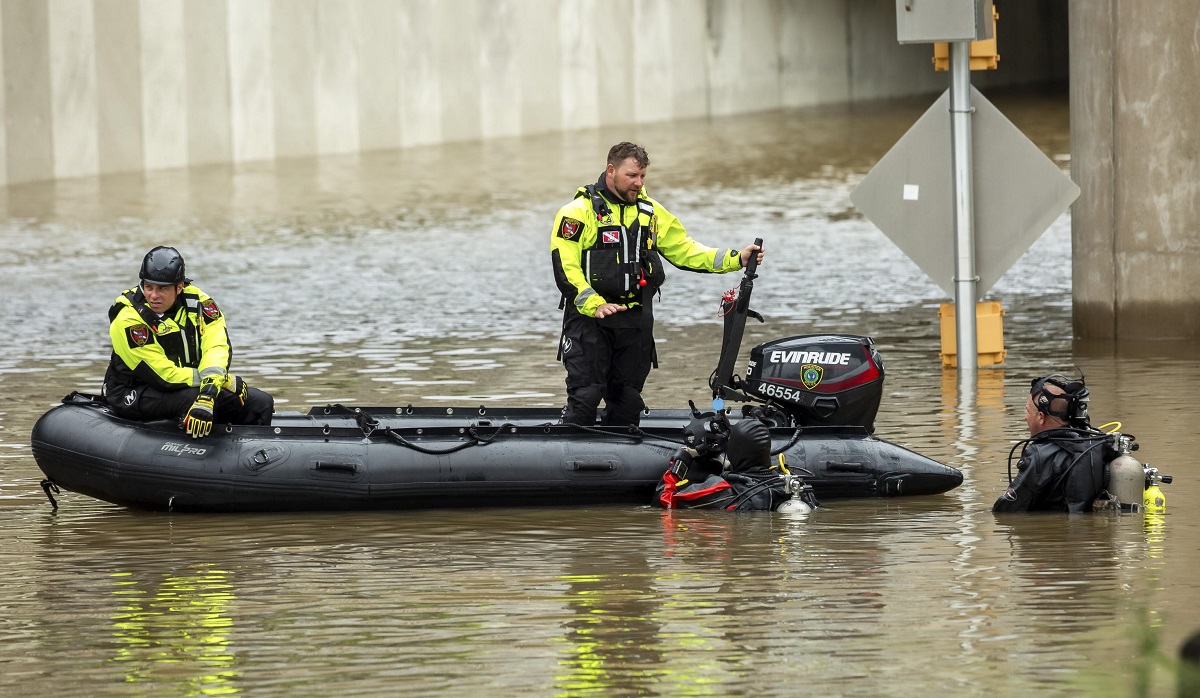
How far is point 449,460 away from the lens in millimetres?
8242

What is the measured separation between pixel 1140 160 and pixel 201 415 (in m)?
7.39

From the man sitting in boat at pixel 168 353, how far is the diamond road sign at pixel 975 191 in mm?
4820

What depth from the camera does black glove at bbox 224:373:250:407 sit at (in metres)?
8.55

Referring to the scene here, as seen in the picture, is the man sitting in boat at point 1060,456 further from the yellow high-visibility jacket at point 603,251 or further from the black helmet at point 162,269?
the black helmet at point 162,269

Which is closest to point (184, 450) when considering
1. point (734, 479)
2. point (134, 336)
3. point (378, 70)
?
point (134, 336)

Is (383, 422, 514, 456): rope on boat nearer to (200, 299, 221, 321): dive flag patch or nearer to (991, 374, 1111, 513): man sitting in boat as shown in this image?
(200, 299, 221, 321): dive flag patch

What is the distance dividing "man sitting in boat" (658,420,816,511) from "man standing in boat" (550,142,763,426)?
0.74 m

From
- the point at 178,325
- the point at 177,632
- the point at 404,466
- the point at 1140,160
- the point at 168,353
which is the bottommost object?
the point at 177,632

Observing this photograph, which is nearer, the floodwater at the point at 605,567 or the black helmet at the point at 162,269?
the floodwater at the point at 605,567

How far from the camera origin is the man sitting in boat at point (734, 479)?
26.3ft

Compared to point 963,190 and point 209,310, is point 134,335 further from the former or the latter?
point 963,190

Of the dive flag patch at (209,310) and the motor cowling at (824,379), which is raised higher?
the dive flag patch at (209,310)

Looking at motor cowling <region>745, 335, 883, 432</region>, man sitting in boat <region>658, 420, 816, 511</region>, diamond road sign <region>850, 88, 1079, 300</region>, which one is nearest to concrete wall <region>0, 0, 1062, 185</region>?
diamond road sign <region>850, 88, 1079, 300</region>

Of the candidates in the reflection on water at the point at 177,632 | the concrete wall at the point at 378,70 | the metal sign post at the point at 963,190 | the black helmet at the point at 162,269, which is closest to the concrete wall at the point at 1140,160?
the metal sign post at the point at 963,190
